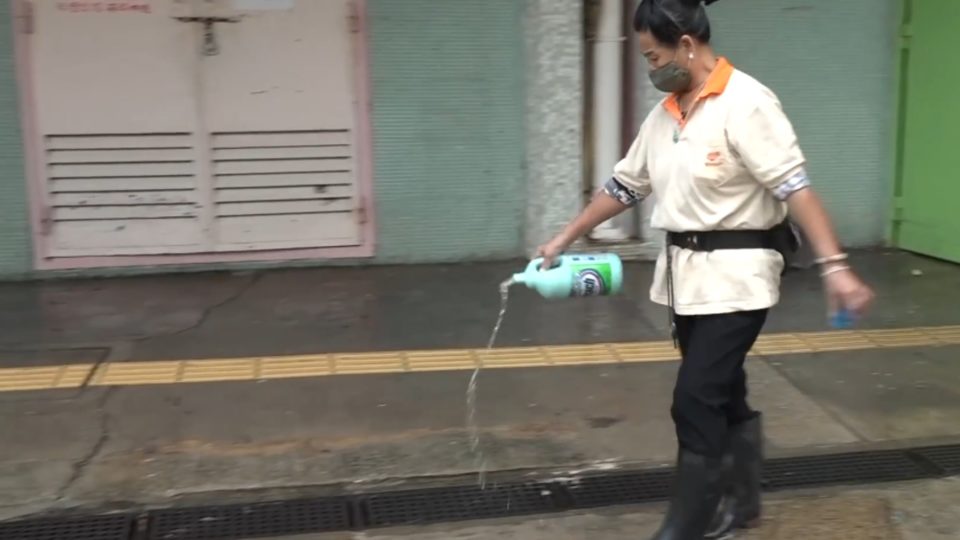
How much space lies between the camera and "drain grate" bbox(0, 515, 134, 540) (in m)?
3.68

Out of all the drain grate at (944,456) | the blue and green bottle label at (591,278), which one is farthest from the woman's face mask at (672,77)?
the drain grate at (944,456)

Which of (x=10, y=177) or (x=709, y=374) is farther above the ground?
(x=10, y=177)

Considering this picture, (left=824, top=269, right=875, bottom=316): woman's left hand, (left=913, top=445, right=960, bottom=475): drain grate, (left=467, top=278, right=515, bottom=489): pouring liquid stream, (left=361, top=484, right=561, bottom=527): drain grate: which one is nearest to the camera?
(left=824, top=269, right=875, bottom=316): woman's left hand

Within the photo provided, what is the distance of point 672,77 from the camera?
3.24 m

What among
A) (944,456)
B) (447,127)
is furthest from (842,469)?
(447,127)

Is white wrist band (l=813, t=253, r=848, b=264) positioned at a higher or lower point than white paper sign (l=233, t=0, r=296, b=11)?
lower

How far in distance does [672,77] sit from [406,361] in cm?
269

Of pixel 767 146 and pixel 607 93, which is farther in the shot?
pixel 607 93

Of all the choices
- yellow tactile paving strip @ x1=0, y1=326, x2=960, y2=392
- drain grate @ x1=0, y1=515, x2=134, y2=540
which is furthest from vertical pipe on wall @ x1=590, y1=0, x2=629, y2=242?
drain grate @ x1=0, y1=515, x2=134, y2=540

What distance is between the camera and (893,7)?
786 cm

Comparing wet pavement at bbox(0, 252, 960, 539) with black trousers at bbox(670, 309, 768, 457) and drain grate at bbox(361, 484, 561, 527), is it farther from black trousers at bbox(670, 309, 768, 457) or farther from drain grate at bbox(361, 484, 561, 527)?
black trousers at bbox(670, 309, 768, 457)

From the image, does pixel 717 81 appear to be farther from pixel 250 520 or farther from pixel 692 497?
pixel 250 520

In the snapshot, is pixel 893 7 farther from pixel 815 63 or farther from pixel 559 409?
pixel 559 409

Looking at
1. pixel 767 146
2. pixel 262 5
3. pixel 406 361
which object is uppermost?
pixel 262 5
